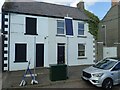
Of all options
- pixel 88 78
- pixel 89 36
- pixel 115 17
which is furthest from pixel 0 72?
pixel 115 17

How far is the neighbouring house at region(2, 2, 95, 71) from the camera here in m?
15.9

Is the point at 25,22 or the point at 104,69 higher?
the point at 25,22

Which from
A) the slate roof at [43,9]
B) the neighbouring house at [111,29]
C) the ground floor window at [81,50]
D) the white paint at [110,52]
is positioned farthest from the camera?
the neighbouring house at [111,29]

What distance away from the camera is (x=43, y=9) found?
19016 mm

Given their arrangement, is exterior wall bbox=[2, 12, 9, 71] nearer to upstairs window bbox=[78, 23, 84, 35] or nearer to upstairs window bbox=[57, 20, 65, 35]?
upstairs window bbox=[57, 20, 65, 35]

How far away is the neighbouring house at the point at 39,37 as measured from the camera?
15930mm

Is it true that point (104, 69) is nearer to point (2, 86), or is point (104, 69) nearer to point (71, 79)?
point (71, 79)

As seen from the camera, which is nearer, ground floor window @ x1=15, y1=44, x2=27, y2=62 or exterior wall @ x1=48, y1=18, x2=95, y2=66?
ground floor window @ x1=15, y1=44, x2=27, y2=62

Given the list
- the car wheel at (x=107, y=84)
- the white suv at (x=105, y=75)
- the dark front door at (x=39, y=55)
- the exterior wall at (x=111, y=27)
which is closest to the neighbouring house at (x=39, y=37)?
the dark front door at (x=39, y=55)

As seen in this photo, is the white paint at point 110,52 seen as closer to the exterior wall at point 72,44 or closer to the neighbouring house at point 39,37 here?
the neighbouring house at point 39,37

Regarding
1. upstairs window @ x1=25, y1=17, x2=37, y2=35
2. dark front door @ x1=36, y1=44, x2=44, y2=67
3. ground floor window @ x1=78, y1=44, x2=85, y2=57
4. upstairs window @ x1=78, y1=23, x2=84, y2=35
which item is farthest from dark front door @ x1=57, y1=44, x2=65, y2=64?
upstairs window @ x1=25, y1=17, x2=37, y2=35

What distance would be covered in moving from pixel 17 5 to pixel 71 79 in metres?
10.2

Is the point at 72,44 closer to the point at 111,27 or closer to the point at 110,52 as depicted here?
the point at 110,52

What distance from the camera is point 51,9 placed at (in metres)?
19.7
